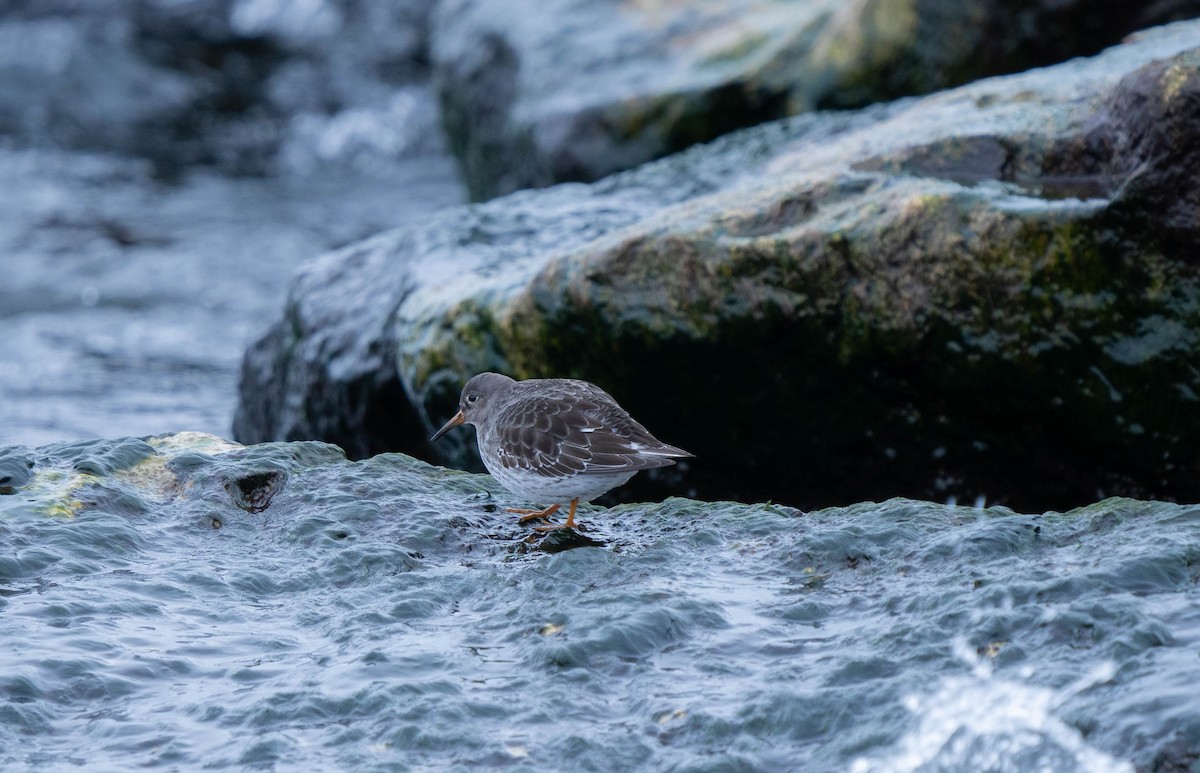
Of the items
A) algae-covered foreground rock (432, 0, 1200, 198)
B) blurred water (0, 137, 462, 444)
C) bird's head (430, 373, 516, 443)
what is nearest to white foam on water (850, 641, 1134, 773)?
bird's head (430, 373, 516, 443)

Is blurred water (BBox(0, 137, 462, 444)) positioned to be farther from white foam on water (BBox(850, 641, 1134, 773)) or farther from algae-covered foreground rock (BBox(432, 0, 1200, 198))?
white foam on water (BBox(850, 641, 1134, 773))

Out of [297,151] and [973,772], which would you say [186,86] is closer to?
[297,151]

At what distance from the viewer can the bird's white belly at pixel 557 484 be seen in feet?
16.3

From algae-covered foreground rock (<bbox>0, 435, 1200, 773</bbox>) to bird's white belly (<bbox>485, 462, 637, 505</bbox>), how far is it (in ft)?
0.49

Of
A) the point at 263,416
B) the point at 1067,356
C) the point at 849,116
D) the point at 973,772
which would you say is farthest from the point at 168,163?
the point at 973,772

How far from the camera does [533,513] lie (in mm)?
5160

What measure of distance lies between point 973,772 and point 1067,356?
2.91m

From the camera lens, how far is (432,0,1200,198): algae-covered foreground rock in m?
9.38

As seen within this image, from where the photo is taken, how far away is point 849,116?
8.41 meters

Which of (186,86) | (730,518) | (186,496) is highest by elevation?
(186,86)

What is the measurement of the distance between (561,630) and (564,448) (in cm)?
120

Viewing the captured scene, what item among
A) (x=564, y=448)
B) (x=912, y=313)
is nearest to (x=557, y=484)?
(x=564, y=448)

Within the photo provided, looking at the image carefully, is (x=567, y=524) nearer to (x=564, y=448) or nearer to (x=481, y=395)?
(x=564, y=448)

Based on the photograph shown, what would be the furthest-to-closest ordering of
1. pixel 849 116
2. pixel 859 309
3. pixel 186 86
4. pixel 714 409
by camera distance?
pixel 186 86 → pixel 849 116 → pixel 714 409 → pixel 859 309
